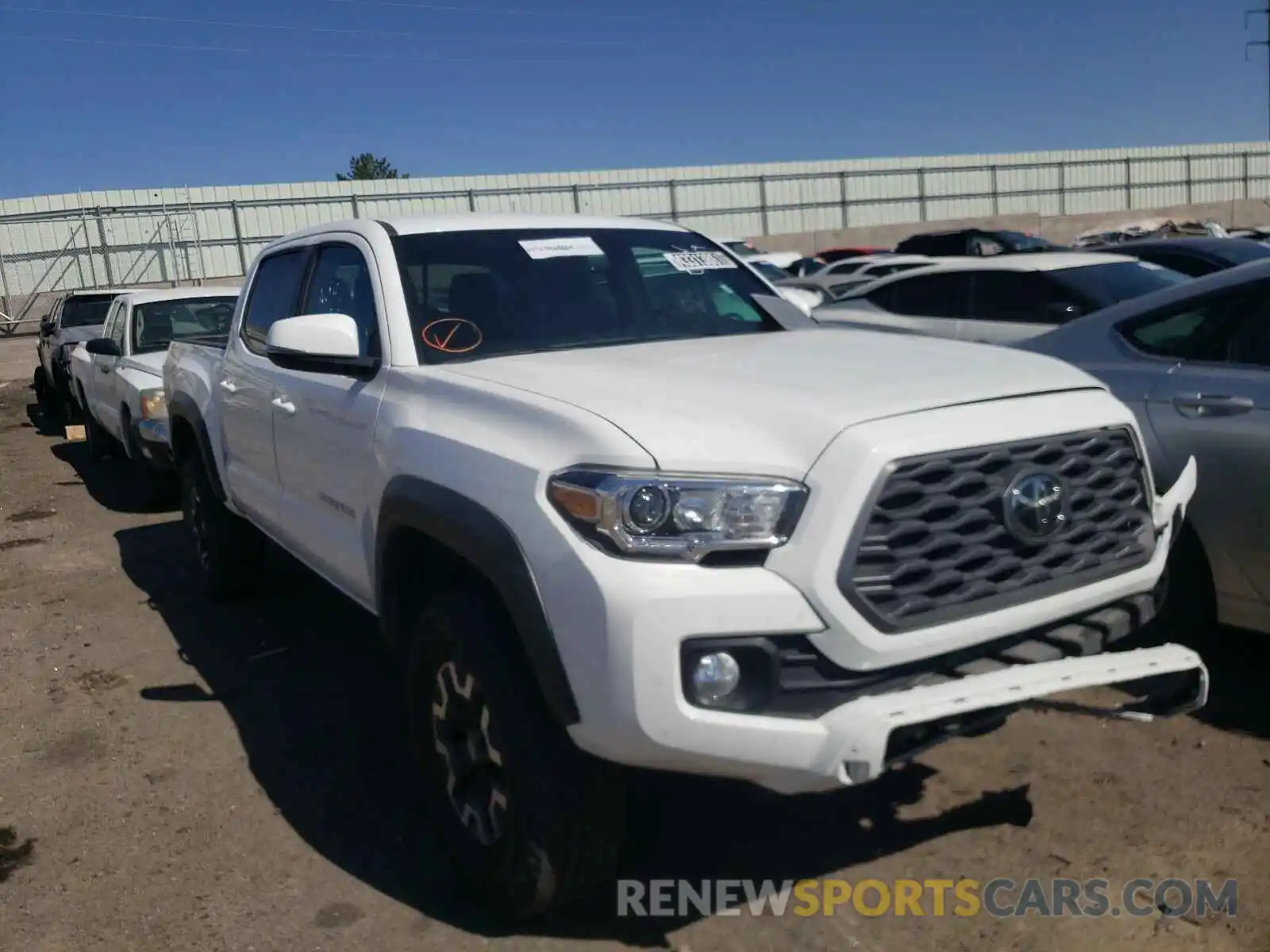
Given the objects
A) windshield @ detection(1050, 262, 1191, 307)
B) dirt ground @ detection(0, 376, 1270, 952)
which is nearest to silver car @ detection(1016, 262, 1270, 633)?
dirt ground @ detection(0, 376, 1270, 952)

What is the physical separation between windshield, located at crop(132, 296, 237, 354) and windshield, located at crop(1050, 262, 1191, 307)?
6679mm

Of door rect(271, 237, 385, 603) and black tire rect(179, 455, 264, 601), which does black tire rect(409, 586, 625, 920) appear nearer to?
door rect(271, 237, 385, 603)

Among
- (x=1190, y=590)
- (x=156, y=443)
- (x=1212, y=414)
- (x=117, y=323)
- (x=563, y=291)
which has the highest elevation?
(x=117, y=323)

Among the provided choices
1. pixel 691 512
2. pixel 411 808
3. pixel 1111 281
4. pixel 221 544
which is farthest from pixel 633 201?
pixel 691 512

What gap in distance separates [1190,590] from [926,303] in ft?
15.6

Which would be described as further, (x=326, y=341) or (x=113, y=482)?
(x=113, y=482)

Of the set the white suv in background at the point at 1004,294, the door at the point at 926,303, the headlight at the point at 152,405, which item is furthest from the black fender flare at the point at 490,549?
the headlight at the point at 152,405

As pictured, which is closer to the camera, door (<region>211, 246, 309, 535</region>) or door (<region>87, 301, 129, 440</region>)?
door (<region>211, 246, 309, 535</region>)

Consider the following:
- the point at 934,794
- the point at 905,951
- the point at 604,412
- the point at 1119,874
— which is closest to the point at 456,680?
the point at 604,412

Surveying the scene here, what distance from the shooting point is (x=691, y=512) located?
2.57 meters

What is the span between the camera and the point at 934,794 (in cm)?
371

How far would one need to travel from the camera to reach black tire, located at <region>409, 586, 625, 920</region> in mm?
2770

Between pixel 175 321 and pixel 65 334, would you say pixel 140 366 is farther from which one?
pixel 65 334

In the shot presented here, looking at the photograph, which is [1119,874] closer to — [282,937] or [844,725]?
[844,725]
